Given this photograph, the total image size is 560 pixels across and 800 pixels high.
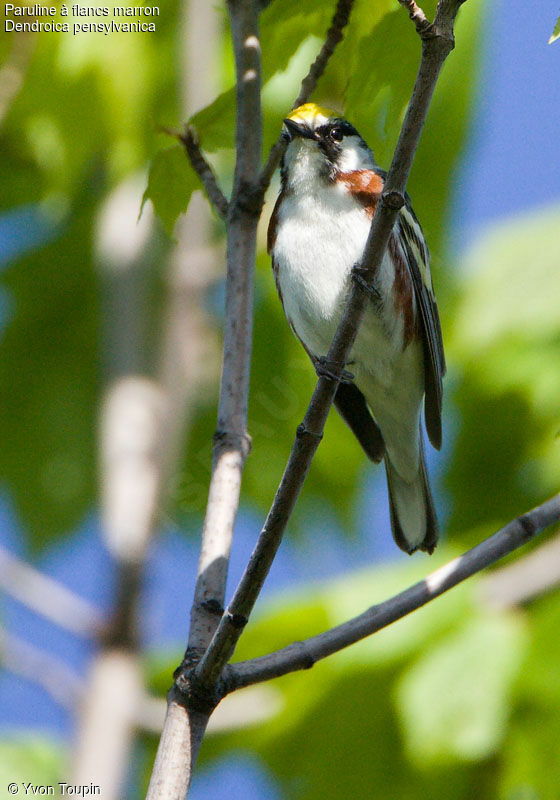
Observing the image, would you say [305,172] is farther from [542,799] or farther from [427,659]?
[542,799]

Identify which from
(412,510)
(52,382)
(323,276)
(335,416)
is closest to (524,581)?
(412,510)

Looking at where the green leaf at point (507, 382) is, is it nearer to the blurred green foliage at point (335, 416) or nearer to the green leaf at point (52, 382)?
the blurred green foliage at point (335, 416)

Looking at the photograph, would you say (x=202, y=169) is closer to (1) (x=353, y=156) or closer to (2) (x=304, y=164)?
(2) (x=304, y=164)

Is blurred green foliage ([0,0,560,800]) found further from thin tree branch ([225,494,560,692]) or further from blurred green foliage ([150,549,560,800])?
thin tree branch ([225,494,560,692])

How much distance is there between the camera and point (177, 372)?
4129 mm

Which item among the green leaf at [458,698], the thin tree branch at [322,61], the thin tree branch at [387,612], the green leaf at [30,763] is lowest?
the thin tree branch at [387,612]

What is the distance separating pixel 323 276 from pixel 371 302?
7.7 inches

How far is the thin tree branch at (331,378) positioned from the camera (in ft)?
5.15

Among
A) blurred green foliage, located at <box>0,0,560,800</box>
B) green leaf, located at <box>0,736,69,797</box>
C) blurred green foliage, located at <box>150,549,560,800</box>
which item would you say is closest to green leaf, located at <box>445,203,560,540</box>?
blurred green foliage, located at <box>0,0,560,800</box>

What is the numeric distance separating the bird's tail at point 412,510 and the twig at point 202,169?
3.72 ft

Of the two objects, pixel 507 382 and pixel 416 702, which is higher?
pixel 507 382

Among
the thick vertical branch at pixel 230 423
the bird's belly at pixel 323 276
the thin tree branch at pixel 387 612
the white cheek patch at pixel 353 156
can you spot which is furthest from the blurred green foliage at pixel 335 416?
the thin tree branch at pixel 387 612

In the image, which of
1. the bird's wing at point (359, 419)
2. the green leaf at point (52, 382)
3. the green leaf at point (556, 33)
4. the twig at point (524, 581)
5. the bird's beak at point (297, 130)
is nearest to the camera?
the green leaf at point (556, 33)

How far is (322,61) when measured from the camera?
2.26 meters
